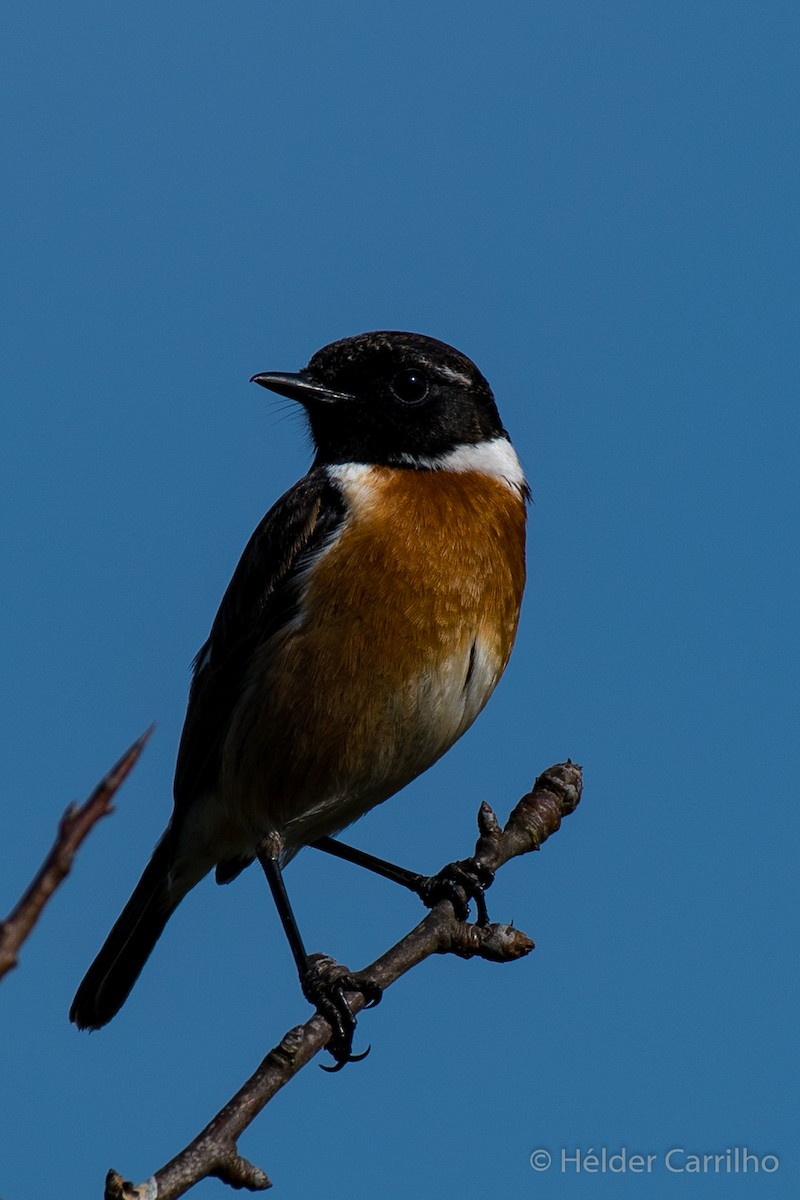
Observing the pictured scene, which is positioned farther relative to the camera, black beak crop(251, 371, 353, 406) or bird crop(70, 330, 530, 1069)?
black beak crop(251, 371, 353, 406)

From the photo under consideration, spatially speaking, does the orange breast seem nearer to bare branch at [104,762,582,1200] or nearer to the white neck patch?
the white neck patch

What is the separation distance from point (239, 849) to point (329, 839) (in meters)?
0.94

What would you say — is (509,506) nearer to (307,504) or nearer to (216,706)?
(307,504)

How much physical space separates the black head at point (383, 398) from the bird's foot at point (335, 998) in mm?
2744

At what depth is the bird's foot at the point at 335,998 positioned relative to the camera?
621 cm

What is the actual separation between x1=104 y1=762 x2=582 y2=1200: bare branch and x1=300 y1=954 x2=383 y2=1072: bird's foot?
0.22 feet

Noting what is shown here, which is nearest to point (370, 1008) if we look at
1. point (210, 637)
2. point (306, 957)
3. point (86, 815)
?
point (306, 957)

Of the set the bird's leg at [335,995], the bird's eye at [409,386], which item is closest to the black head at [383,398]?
the bird's eye at [409,386]

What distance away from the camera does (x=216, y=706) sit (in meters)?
7.67

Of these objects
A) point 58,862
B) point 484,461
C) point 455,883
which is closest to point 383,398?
point 484,461

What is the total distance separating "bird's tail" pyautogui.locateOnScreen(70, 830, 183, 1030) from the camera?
7812mm

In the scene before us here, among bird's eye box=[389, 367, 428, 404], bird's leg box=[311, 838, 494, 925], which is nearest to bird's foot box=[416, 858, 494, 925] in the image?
bird's leg box=[311, 838, 494, 925]

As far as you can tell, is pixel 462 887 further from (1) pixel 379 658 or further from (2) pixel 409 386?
(2) pixel 409 386

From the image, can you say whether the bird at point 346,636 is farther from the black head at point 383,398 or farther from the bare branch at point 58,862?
the bare branch at point 58,862
